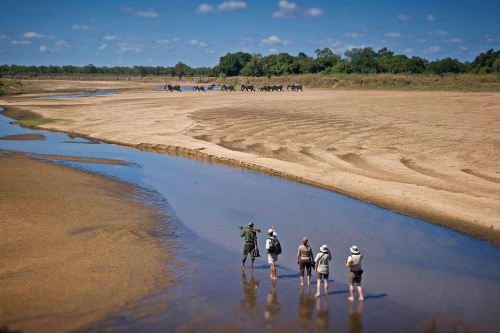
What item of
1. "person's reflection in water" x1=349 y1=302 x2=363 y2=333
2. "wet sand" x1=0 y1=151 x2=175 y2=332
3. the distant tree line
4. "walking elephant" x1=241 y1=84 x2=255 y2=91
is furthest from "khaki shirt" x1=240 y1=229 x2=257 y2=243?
the distant tree line

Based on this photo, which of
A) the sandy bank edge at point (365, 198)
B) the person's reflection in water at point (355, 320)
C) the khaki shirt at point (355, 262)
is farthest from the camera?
the sandy bank edge at point (365, 198)

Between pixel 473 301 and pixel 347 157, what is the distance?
14.7m

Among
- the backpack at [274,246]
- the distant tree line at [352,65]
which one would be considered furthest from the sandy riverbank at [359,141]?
the distant tree line at [352,65]

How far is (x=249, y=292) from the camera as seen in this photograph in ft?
35.8

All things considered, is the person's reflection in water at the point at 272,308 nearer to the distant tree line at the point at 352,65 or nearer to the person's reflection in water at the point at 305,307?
the person's reflection in water at the point at 305,307

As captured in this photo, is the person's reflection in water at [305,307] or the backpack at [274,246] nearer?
the person's reflection in water at [305,307]

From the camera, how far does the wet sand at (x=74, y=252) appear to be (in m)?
9.72

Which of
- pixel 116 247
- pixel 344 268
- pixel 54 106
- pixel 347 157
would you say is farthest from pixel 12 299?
pixel 54 106

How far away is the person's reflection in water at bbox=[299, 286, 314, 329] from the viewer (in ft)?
31.4

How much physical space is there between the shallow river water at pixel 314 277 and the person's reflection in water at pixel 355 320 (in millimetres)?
20

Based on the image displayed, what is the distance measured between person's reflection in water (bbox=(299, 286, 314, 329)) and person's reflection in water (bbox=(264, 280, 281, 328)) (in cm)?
51

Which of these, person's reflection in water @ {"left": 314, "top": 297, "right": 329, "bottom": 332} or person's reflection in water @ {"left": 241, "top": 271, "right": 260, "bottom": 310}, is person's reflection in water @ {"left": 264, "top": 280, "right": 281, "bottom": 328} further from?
person's reflection in water @ {"left": 314, "top": 297, "right": 329, "bottom": 332}

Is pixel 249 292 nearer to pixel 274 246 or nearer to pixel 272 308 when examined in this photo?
pixel 272 308

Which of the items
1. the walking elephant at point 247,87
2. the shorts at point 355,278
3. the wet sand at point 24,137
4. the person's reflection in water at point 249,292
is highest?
the walking elephant at point 247,87
